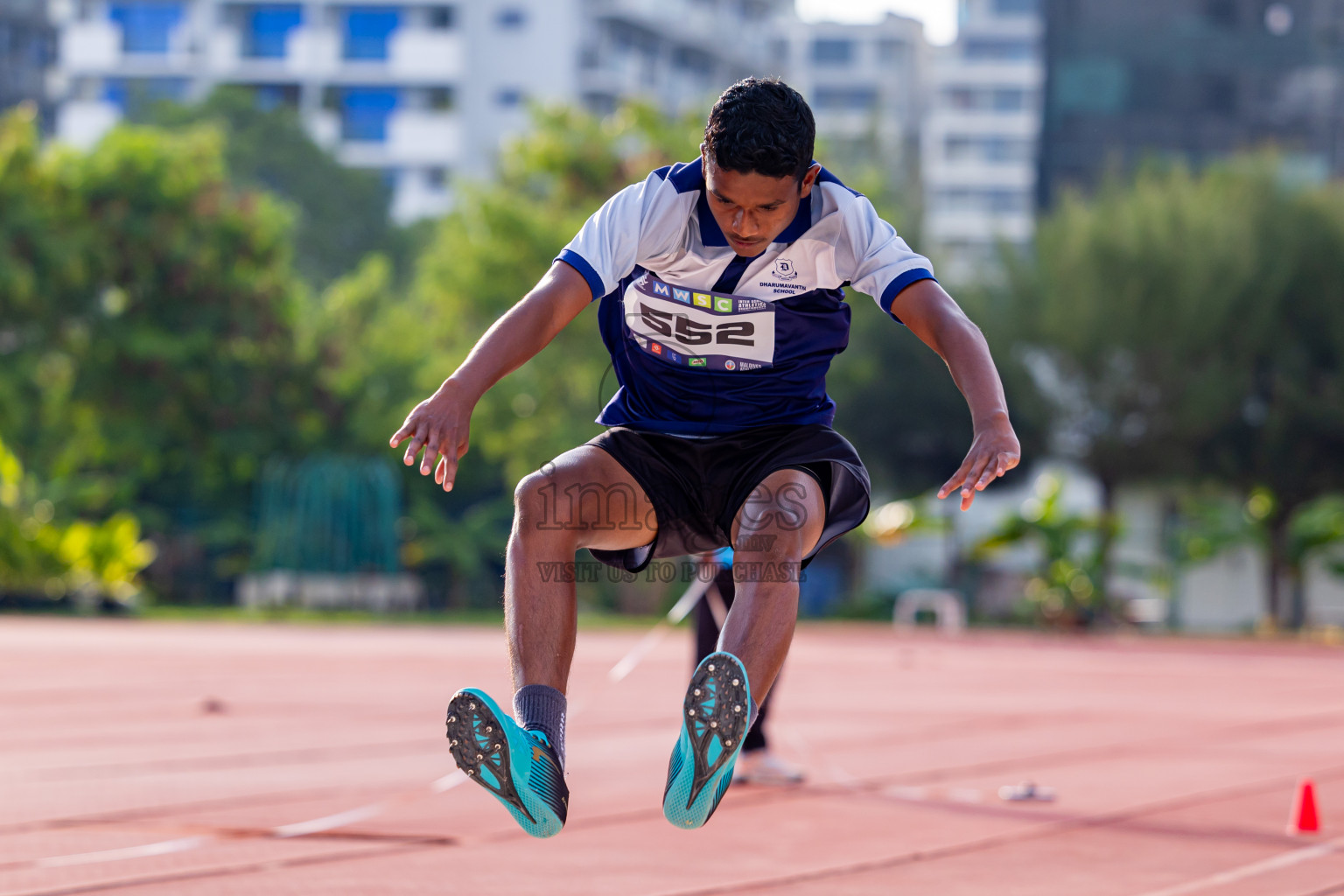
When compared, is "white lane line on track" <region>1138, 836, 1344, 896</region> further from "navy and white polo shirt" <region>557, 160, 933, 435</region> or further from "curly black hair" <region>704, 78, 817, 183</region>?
"curly black hair" <region>704, 78, 817, 183</region>

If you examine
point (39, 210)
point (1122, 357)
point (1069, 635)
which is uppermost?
point (39, 210)

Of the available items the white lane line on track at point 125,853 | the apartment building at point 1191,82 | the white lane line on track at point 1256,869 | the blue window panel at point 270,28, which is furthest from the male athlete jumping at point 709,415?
the blue window panel at point 270,28

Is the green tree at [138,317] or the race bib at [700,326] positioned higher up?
the green tree at [138,317]

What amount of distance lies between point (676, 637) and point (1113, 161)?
13.8 meters

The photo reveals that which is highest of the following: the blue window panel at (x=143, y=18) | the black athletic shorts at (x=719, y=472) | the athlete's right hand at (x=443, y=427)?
the blue window panel at (x=143, y=18)

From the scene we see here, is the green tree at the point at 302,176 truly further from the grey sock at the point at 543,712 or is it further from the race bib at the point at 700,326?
the grey sock at the point at 543,712

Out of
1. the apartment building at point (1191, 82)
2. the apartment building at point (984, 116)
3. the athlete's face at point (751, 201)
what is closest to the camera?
the athlete's face at point (751, 201)

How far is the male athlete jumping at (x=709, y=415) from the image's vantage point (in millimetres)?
3541

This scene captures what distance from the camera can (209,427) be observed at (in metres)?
27.8

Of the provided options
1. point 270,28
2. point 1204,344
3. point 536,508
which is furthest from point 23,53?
point 536,508

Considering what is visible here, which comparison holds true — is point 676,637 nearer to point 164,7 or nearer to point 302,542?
point 302,542

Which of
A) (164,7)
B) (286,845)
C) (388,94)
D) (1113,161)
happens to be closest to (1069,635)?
(1113,161)

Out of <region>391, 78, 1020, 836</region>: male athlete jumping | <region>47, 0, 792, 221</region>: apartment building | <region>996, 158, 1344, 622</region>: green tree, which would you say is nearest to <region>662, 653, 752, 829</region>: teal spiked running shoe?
<region>391, 78, 1020, 836</region>: male athlete jumping

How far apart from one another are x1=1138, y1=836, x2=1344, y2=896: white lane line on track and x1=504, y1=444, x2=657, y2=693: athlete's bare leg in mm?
1721
